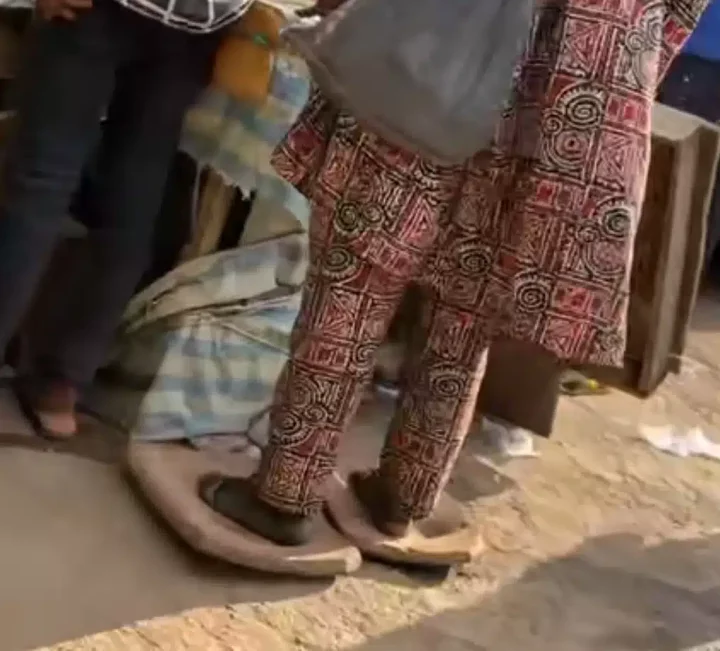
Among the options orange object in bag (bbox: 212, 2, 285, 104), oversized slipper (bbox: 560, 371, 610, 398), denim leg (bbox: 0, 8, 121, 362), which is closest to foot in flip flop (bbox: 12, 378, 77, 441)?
denim leg (bbox: 0, 8, 121, 362)

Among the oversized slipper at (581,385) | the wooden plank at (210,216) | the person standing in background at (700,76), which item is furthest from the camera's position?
the person standing in background at (700,76)

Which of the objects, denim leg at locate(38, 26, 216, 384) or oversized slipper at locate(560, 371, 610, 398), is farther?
oversized slipper at locate(560, 371, 610, 398)

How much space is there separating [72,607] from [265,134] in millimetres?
736

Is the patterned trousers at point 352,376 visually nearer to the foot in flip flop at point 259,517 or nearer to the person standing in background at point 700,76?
→ the foot in flip flop at point 259,517

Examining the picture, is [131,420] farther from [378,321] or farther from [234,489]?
[378,321]

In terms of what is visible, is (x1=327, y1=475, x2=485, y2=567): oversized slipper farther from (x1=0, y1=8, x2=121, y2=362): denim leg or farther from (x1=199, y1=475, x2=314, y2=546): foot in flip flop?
(x1=0, y1=8, x2=121, y2=362): denim leg

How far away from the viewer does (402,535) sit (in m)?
1.84

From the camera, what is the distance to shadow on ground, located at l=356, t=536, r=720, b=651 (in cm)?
171

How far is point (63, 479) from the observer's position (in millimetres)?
1838

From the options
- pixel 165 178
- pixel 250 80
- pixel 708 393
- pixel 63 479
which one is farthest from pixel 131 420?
pixel 708 393

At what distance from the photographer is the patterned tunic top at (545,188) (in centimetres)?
154

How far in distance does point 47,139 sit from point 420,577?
0.73 meters

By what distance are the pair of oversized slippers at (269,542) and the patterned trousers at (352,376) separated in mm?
61

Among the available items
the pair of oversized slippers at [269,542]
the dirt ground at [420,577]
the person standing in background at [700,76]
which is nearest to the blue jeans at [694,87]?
the person standing in background at [700,76]
